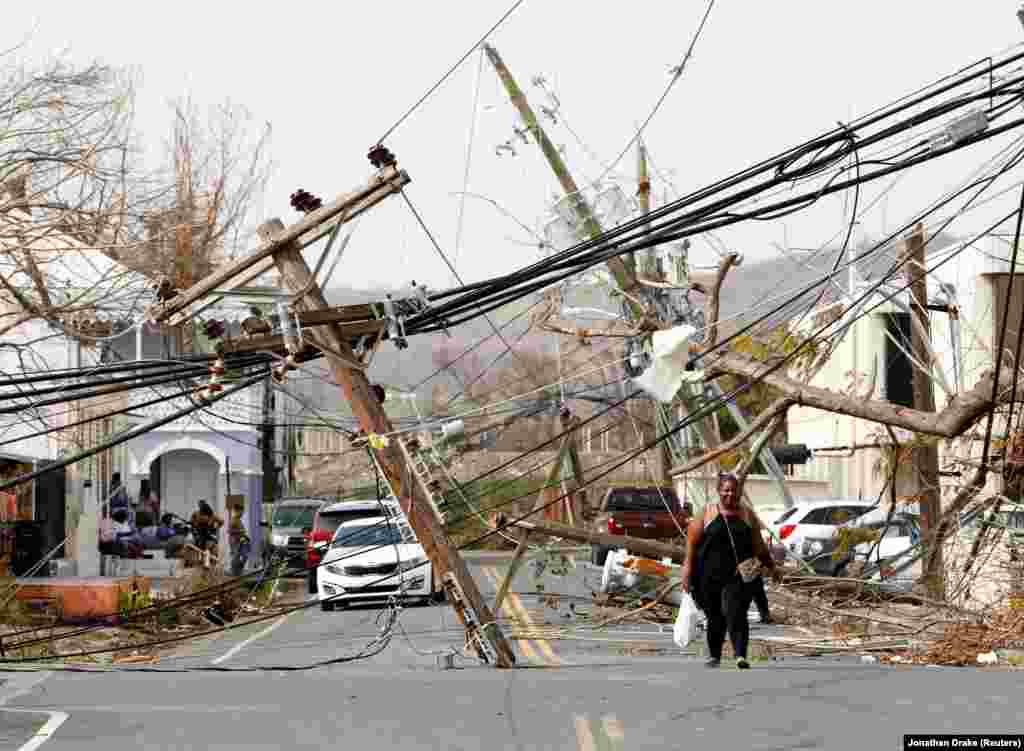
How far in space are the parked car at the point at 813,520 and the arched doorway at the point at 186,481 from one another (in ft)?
65.3

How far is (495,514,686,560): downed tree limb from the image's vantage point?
18703 mm

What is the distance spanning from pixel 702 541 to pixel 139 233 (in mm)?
12957

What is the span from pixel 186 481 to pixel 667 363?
110 ft

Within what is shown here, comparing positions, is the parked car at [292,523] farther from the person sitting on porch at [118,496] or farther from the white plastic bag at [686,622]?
the white plastic bag at [686,622]

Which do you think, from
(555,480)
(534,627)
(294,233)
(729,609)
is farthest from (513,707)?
(534,627)

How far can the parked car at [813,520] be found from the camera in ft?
98.0

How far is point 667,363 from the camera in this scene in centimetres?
1442

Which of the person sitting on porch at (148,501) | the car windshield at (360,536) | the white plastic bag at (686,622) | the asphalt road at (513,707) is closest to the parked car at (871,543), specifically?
the car windshield at (360,536)

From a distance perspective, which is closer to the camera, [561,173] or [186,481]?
[561,173]

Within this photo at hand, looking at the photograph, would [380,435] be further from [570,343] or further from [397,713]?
[570,343]

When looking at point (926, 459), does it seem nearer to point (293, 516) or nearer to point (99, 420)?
point (99, 420)

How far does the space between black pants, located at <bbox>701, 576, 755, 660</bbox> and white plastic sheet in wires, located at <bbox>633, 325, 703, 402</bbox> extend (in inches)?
72.7

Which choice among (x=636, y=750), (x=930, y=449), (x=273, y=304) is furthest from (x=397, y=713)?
(x=930, y=449)

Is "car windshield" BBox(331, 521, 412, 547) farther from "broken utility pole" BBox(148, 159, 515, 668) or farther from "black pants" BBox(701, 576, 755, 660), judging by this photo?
"black pants" BBox(701, 576, 755, 660)
